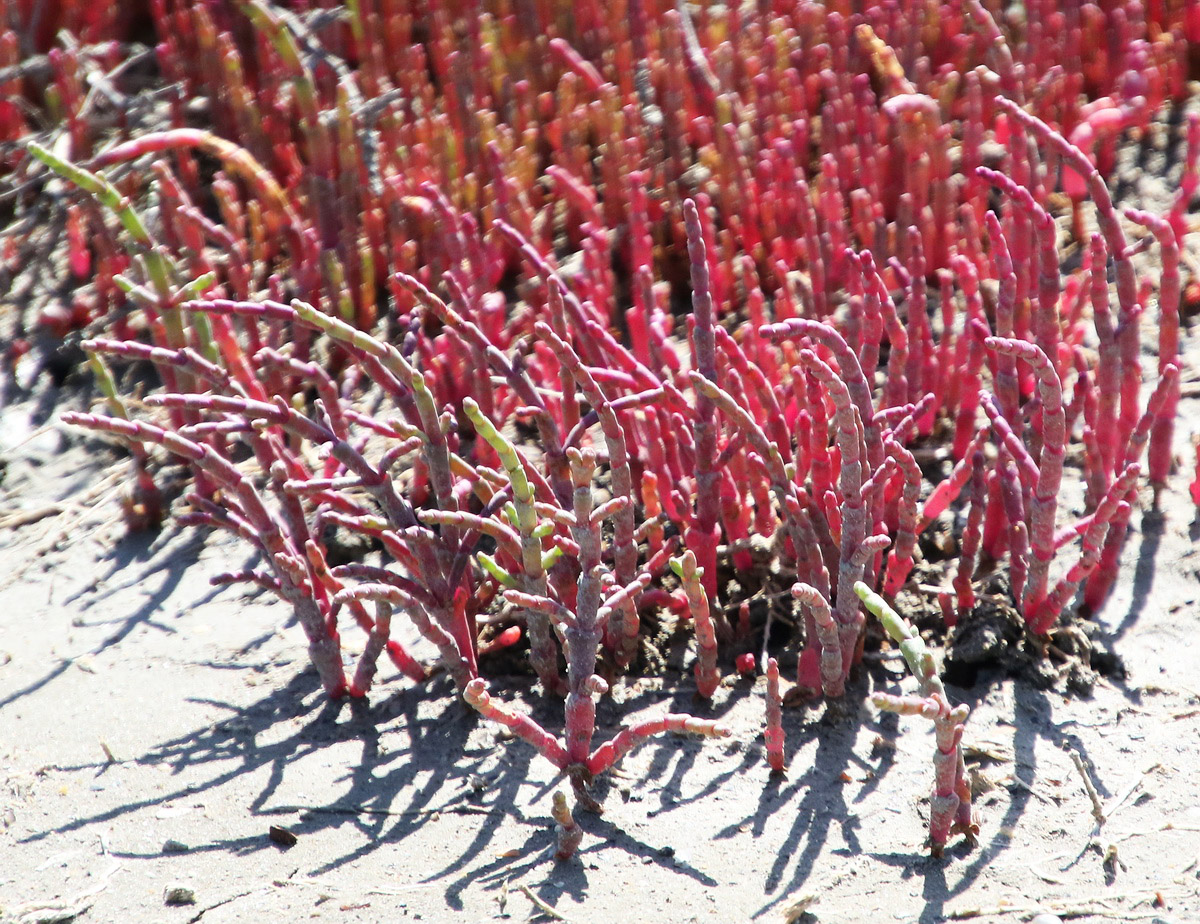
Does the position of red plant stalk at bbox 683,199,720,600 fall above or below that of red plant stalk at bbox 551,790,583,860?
above

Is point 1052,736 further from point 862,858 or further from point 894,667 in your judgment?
point 862,858

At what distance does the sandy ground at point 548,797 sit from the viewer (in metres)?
1.56

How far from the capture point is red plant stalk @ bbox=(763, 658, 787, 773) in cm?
159

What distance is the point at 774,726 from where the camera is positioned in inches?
66.3

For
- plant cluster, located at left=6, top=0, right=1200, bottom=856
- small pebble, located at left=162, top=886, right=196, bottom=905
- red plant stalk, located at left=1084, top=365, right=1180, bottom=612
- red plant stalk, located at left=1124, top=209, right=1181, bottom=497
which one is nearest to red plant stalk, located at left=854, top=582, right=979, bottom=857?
plant cluster, located at left=6, top=0, right=1200, bottom=856

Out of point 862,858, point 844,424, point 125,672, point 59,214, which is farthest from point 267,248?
point 862,858

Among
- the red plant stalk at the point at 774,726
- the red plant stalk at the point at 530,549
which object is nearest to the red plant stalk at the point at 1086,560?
the red plant stalk at the point at 774,726

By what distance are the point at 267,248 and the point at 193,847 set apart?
5.90 feet

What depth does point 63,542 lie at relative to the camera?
104 inches

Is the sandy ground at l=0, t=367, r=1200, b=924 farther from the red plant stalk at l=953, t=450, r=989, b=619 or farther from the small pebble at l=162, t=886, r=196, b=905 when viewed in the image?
the red plant stalk at l=953, t=450, r=989, b=619

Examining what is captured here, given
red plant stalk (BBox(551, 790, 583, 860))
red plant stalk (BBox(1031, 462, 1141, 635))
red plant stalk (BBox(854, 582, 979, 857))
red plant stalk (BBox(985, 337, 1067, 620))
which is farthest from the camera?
red plant stalk (BBox(1031, 462, 1141, 635))

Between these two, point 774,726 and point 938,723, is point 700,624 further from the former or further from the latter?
point 938,723

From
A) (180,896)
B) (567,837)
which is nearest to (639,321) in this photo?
(567,837)

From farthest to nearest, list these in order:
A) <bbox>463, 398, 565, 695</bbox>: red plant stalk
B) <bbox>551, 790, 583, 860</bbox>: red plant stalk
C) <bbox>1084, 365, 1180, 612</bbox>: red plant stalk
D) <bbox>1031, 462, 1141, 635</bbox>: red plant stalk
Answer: <bbox>1084, 365, 1180, 612</bbox>: red plant stalk, <bbox>1031, 462, 1141, 635</bbox>: red plant stalk, <bbox>551, 790, 583, 860</bbox>: red plant stalk, <bbox>463, 398, 565, 695</bbox>: red plant stalk
